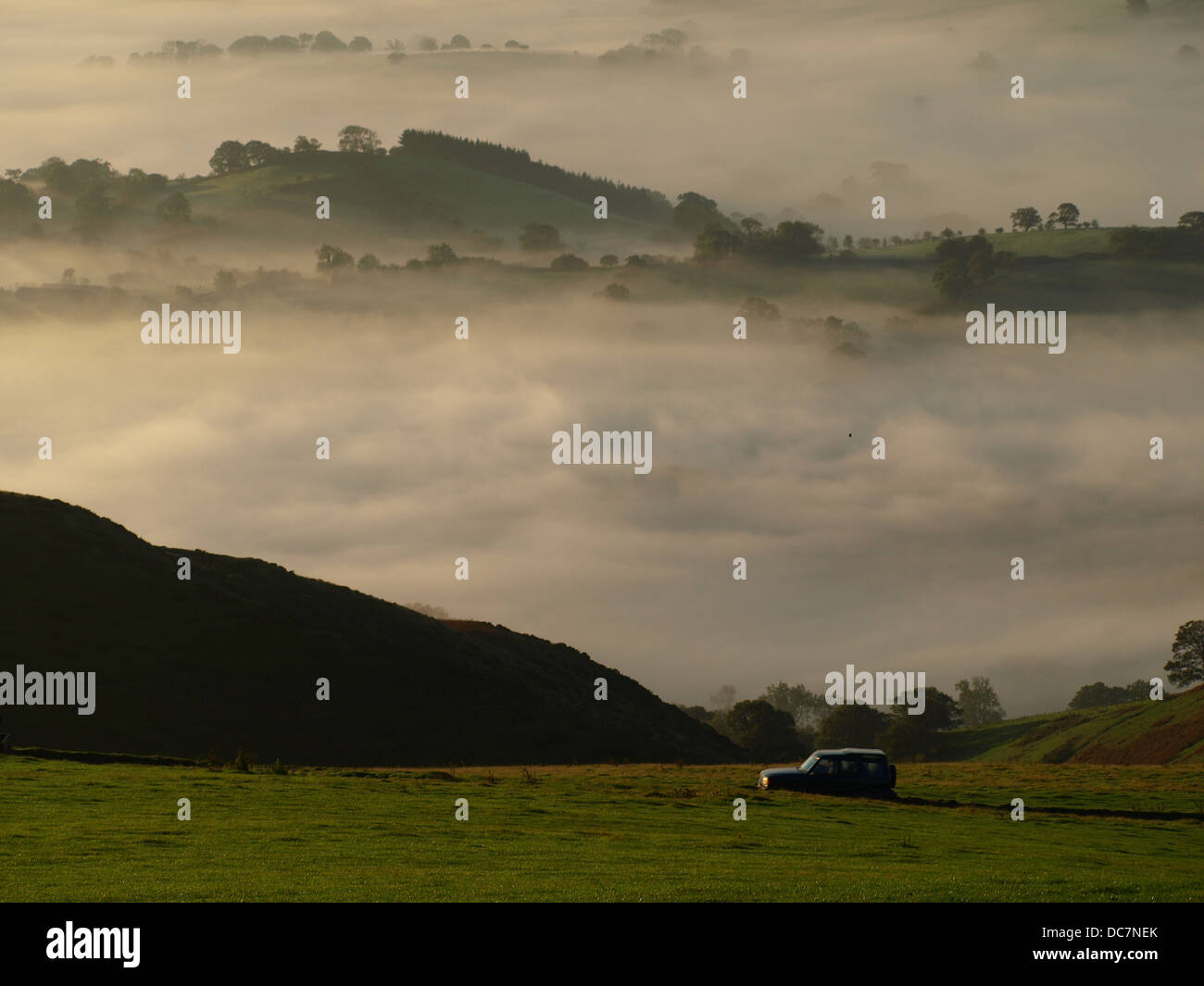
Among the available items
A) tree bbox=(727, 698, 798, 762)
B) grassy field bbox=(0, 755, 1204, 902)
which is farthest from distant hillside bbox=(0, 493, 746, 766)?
grassy field bbox=(0, 755, 1204, 902)

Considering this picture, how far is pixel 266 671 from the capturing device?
117 m

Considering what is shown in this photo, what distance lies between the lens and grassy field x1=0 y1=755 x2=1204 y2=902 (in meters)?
27.1

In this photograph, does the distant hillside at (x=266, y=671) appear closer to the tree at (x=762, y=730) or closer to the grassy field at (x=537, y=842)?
the tree at (x=762, y=730)

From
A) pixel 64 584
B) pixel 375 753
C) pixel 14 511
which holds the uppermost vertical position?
pixel 14 511

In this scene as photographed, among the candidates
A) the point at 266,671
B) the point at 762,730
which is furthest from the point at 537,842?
the point at 762,730

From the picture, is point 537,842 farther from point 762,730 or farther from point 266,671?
point 762,730

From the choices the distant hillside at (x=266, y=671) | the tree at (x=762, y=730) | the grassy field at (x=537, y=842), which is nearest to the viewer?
the grassy field at (x=537, y=842)

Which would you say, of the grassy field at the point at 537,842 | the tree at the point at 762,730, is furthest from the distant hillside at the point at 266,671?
the grassy field at the point at 537,842

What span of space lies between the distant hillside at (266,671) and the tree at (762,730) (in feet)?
83.1

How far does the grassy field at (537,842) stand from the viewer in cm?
2714

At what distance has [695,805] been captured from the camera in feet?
164
